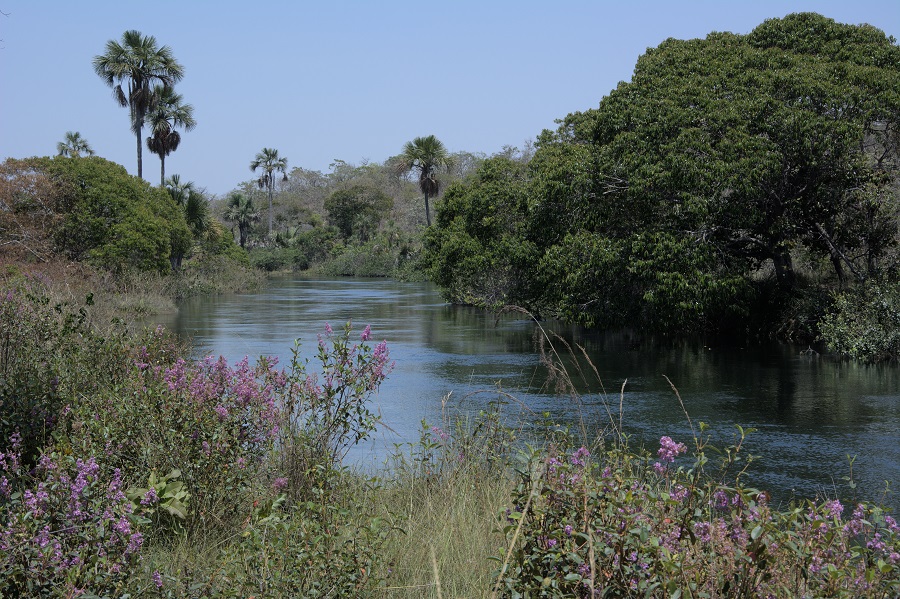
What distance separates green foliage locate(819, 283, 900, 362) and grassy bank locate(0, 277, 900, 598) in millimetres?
15517

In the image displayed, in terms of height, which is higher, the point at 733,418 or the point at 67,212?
the point at 67,212

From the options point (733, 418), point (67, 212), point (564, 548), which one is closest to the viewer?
point (564, 548)

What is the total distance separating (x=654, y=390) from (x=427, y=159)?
162ft

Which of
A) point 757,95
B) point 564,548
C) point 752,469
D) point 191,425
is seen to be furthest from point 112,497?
point 757,95

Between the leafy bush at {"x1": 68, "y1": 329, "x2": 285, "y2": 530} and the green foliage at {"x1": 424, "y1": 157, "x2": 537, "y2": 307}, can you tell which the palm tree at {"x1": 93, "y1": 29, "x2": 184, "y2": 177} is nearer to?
the green foliage at {"x1": 424, "y1": 157, "x2": 537, "y2": 307}

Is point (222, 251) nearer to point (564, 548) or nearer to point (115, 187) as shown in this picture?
point (115, 187)

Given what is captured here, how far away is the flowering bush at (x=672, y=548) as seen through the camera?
3006mm

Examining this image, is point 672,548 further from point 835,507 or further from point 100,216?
point 100,216

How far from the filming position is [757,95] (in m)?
21.2

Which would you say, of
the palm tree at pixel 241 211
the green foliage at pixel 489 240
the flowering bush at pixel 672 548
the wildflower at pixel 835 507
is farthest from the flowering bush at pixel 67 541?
the palm tree at pixel 241 211

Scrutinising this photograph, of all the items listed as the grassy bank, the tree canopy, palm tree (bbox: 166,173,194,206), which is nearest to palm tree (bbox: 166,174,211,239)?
palm tree (bbox: 166,173,194,206)

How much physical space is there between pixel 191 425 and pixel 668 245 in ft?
54.7

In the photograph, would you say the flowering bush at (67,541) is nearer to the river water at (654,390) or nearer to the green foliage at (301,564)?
the green foliage at (301,564)

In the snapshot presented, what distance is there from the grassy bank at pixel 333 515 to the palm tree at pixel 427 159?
2269 inches
